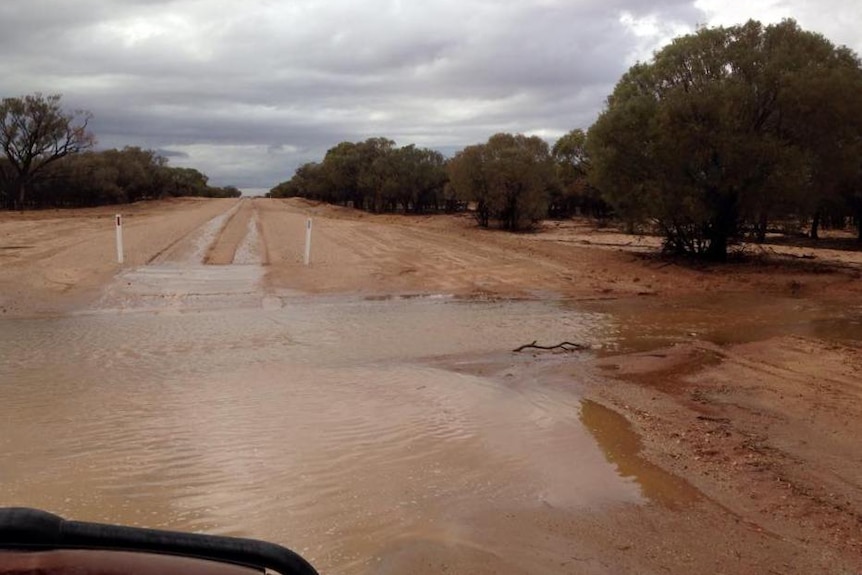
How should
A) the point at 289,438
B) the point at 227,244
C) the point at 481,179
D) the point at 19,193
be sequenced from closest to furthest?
the point at 289,438 < the point at 227,244 < the point at 481,179 < the point at 19,193

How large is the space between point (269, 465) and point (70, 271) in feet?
48.3

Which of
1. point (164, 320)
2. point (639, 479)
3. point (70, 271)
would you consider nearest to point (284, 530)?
point (639, 479)

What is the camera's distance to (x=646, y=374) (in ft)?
30.7

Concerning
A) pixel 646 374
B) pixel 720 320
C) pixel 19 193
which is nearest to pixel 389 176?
pixel 19 193

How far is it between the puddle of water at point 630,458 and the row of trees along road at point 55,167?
6135 centimetres

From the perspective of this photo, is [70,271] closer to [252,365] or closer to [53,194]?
[252,365]

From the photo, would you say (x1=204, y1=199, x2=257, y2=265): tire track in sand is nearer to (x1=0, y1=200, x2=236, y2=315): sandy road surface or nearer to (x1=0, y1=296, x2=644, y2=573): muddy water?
(x1=0, y1=200, x2=236, y2=315): sandy road surface

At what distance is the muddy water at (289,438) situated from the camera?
4.97 m

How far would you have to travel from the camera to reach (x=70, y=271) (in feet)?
59.1

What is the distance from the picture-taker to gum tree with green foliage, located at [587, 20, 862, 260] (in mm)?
20234

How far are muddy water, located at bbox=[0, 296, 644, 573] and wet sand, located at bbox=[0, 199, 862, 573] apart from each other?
0.76ft

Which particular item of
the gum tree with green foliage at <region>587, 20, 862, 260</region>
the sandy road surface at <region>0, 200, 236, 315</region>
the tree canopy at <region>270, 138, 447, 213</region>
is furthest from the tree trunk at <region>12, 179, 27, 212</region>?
the gum tree with green foliage at <region>587, 20, 862, 260</region>

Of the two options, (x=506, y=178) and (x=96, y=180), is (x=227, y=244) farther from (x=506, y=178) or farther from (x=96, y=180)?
(x=96, y=180)

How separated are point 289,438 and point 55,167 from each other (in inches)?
2686
